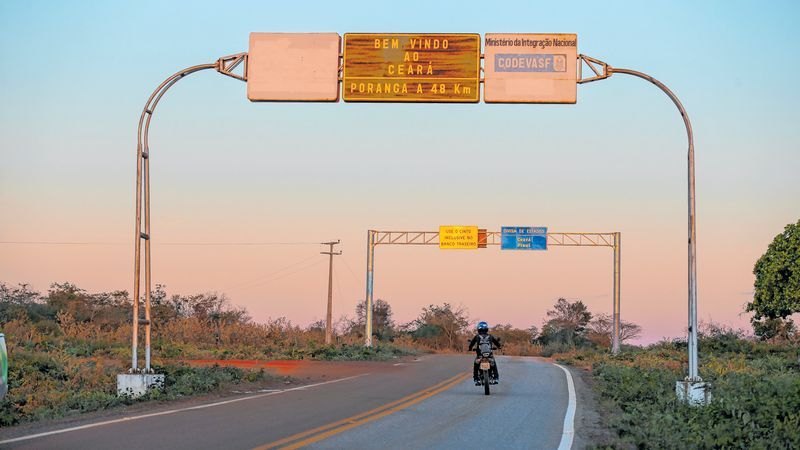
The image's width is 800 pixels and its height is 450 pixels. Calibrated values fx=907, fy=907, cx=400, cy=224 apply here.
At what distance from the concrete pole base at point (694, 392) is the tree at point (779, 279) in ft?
106

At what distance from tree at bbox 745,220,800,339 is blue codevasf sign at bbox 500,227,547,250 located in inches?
481

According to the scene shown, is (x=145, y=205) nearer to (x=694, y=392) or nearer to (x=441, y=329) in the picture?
(x=694, y=392)

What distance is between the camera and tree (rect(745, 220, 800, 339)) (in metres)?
46.8

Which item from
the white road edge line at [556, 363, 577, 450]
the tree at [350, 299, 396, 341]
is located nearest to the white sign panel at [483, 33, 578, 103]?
the white road edge line at [556, 363, 577, 450]

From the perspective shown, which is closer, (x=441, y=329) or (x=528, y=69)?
(x=528, y=69)

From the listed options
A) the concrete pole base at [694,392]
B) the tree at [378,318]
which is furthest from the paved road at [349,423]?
the tree at [378,318]

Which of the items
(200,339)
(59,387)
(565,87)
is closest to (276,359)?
(200,339)

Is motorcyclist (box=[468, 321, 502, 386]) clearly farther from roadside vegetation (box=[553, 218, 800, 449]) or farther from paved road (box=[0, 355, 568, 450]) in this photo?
roadside vegetation (box=[553, 218, 800, 449])

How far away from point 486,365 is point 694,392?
602cm

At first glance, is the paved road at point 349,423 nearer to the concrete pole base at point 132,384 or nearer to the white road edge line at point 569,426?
the white road edge line at point 569,426

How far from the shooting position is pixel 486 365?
22.1 meters

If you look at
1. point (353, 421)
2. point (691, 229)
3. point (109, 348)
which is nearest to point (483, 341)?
point (691, 229)

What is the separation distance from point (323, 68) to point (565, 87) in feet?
17.3

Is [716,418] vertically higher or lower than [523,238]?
lower
